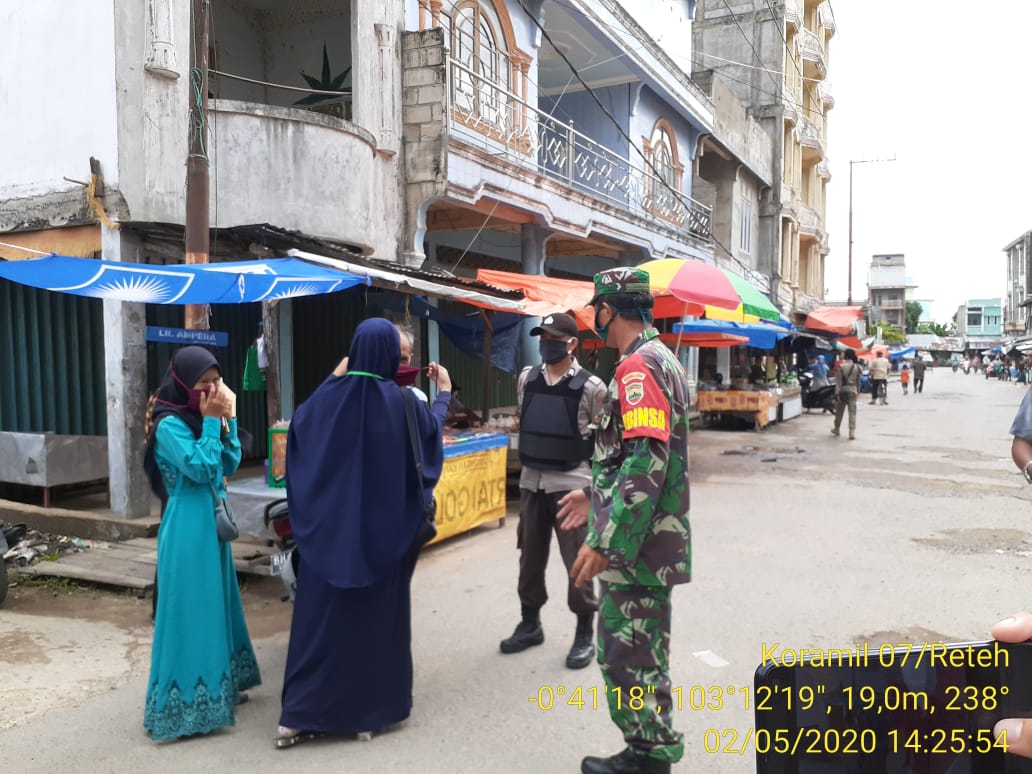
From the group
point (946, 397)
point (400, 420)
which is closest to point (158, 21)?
point (400, 420)

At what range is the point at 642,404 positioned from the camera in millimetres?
2725

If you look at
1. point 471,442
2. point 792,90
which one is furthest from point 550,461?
point 792,90

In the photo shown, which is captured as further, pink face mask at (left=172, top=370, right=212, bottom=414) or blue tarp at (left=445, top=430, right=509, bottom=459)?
blue tarp at (left=445, top=430, right=509, bottom=459)

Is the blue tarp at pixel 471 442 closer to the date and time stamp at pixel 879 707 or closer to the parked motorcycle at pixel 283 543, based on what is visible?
the parked motorcycle at pixel 283 543

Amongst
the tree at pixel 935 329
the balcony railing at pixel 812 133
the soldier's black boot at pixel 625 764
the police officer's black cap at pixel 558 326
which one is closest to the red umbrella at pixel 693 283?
the police officer's black cap at pixel 558 326

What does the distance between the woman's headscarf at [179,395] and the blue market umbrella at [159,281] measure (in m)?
1.42

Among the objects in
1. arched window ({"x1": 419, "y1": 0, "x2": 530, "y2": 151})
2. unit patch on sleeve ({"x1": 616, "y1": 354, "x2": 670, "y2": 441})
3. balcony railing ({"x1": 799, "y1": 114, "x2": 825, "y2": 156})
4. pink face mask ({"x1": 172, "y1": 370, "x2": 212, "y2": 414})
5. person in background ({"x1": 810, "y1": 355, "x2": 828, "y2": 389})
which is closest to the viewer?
unit patch on sleeve ({"x1": 616, "y1": 354, "x2": 670, "y2": 441})

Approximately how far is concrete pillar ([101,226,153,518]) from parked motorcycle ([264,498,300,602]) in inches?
94.3

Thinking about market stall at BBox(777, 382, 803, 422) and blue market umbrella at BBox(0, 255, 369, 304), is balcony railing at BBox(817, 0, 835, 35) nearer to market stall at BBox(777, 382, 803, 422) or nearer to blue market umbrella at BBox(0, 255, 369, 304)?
market stall at BBox(777, 382, 803, 422)

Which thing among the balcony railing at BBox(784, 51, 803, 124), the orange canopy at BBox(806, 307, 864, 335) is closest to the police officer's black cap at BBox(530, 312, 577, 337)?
the orange canopy at BBox(806, 307, 864, 335)

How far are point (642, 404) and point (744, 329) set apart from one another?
43.5 feet

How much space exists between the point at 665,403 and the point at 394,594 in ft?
5.11

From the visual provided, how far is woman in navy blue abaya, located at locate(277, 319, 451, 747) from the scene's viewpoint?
3.27m

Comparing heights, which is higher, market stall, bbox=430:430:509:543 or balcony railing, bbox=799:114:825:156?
balcony railing, bbox=799:114:825:156
